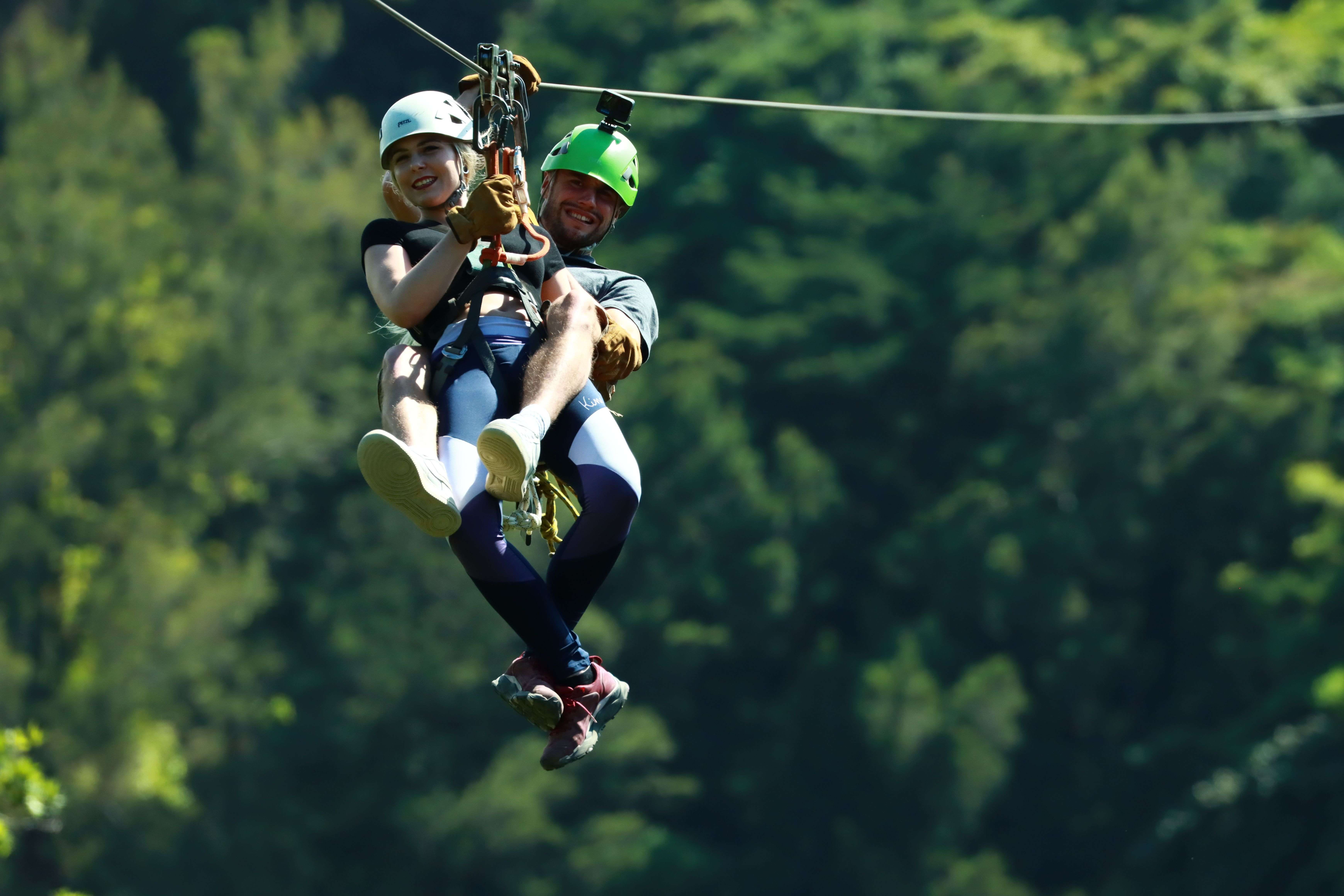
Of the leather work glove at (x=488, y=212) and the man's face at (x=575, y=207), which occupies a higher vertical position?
the man's face at (x=575, y=207)

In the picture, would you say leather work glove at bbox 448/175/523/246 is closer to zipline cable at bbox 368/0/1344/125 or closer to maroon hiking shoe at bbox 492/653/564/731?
zipline cable at bbox 368/0/1344/125

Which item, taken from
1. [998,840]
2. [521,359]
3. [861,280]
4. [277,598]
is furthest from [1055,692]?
[521,359]

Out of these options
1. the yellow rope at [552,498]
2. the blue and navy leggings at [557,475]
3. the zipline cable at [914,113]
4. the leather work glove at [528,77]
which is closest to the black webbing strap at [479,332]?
the blue and navy leggings at [557,475]

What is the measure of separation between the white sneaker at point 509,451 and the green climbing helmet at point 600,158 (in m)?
0.90

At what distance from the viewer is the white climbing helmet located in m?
5.12

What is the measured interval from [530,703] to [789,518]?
25.7 meters

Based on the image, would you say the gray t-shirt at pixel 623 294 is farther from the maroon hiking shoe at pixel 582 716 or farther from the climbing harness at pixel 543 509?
the maroon hiking shoe at pixel 582 716

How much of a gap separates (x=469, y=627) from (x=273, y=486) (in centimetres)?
436

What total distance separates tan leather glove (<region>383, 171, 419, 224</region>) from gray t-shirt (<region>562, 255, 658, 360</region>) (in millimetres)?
386

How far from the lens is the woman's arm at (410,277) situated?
4.89m

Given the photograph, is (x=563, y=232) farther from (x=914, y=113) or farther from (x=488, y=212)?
(x=914, y=113)

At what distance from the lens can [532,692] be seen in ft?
16.3

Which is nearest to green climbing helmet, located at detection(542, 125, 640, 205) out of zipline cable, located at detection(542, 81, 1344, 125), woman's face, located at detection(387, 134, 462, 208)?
zipline cable, located at detection(542, 81, 1344, 125)

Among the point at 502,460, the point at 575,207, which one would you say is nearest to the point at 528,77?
the point at 575,207
